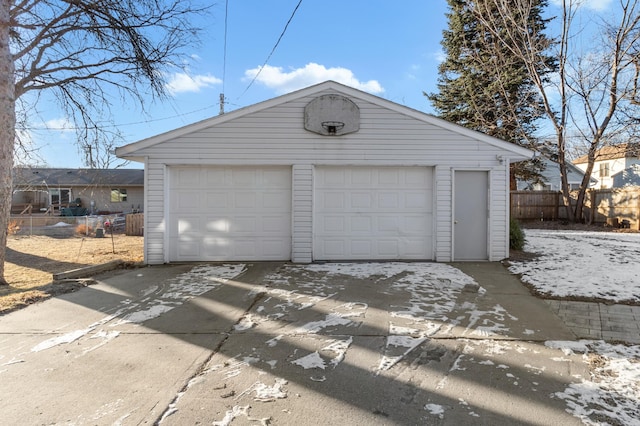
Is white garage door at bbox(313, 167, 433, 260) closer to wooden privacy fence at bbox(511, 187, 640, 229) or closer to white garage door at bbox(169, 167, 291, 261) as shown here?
white garage door at bbox(169, 167, 291, 261)

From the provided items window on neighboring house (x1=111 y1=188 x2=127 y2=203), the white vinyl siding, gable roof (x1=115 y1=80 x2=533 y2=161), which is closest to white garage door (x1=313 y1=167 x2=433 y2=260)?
the white vinyl siding

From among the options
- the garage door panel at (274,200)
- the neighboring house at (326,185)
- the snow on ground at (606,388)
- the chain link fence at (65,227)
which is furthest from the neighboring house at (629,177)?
the chain link fence at (65,227)

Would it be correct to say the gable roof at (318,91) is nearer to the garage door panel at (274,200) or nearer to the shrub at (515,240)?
the garage door panel at (274,200)

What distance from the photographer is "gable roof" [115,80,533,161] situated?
296 inches

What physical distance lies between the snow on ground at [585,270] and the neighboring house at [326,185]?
1.15 meters

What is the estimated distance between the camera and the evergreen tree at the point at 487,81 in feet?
56.7

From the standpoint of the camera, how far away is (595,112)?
15992 millimetres

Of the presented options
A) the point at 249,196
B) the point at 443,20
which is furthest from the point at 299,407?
the point at 443,20

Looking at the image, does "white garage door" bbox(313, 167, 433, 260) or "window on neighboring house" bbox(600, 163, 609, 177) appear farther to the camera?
"window on neighboring house" bbox(600, 163, 609, 177)

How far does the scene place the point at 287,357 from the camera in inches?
129

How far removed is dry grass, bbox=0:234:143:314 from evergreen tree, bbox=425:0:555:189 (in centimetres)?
1695

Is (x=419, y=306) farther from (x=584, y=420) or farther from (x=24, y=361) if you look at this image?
(x=24, y=361)

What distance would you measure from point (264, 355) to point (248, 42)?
986 cm

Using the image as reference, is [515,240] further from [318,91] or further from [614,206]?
[614,206]
